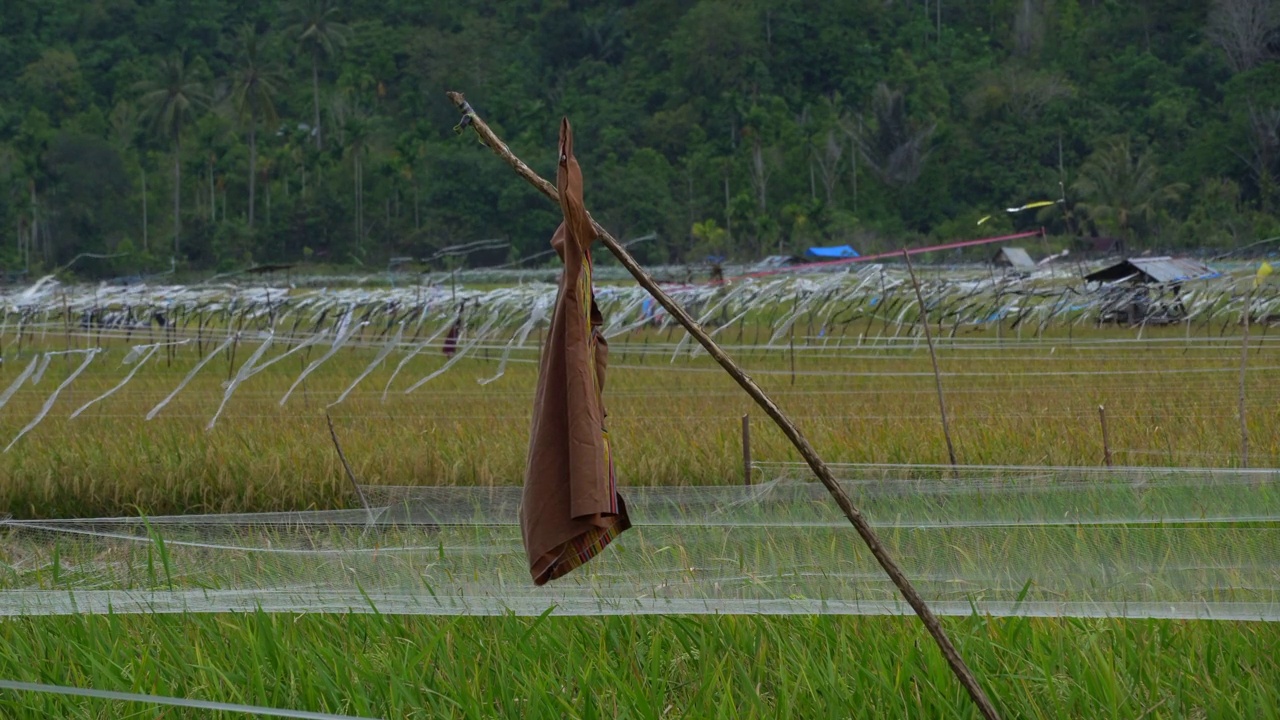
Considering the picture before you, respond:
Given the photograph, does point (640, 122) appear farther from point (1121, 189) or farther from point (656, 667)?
point (656, 667)

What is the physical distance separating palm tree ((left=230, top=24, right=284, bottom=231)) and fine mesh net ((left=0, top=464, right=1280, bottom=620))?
45.2 meters

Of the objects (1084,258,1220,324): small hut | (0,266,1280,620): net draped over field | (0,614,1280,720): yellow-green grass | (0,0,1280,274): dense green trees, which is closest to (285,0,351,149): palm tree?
(0,0,1280,274): dense green trees

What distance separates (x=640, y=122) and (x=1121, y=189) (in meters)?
18.9

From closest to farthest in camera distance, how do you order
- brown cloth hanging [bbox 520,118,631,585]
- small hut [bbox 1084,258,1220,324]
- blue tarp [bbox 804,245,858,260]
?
brown cloth hanging [bbox 520,118,631,585]
small hut [bbox 1084,258,1220,324]
blue tarp [bbox 804,245,858,260]

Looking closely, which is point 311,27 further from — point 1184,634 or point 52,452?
point 1184,634

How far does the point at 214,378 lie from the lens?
13625mm

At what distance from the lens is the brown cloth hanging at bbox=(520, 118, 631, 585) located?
7.41 ft

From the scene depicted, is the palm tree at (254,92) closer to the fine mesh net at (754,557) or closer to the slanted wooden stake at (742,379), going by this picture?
the fine mesh net at (754,557)

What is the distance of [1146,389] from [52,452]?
6736 millimetres

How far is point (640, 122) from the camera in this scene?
54625 millimetres

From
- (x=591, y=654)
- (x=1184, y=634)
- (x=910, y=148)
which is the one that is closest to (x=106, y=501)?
(x=591, y=654)

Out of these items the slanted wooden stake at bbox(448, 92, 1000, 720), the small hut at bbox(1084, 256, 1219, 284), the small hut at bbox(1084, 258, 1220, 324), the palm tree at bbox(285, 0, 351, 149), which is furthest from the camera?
the palm tree at bbox(285, 0, 351, 149)

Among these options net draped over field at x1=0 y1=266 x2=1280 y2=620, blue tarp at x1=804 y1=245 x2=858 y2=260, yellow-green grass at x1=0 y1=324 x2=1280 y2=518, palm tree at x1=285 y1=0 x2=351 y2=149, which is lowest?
blue tarp at x1=804 y1=245 x2=858 y2=260

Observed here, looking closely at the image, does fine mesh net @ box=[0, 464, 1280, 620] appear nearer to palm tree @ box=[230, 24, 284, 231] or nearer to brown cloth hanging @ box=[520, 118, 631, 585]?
brown cloth hanging @ box=[520, 118, 631, 585]
